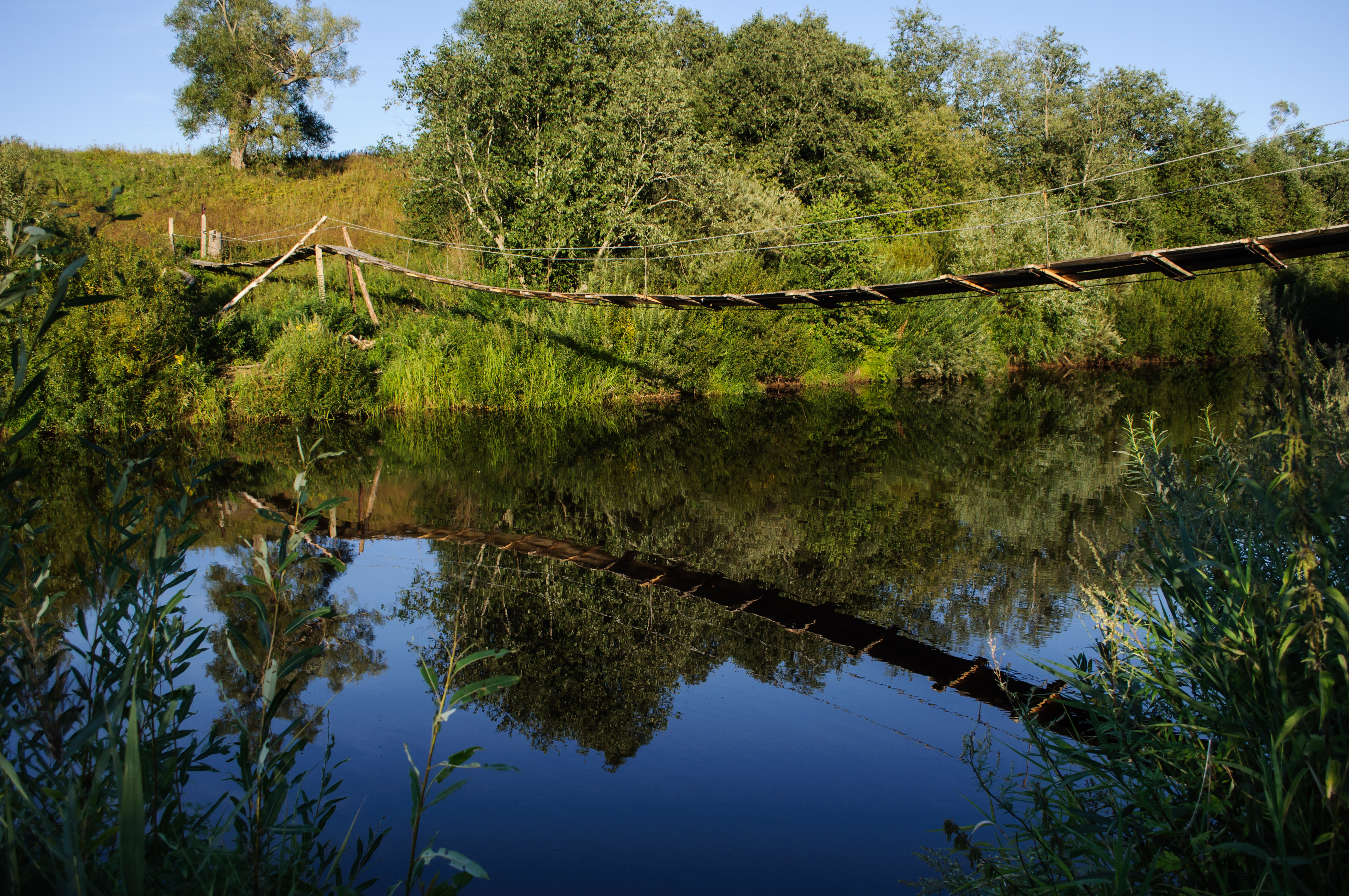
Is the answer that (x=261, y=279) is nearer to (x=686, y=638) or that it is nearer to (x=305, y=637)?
(x=305, y=637)

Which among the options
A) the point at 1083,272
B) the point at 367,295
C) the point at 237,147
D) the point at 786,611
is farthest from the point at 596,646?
the point at 237,147

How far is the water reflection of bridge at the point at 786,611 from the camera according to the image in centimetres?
389

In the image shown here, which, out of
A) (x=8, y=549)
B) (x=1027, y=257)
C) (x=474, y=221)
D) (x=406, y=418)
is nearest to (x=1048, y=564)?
(x=8, y=549)

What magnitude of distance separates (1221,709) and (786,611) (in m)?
2.86

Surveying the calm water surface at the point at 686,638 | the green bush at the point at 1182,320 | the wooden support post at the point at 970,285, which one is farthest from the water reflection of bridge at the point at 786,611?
the green bush at the point at 1182,320

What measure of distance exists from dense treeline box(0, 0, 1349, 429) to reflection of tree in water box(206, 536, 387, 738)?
280 inches

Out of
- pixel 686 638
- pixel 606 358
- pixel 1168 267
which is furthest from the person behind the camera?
pixel 606 358

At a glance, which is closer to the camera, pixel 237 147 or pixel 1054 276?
pixel 1054 276

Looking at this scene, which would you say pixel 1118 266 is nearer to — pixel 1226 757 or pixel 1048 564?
pixel 1048 564

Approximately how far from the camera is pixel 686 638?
4.68 metres

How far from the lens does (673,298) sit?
1029 centimetres

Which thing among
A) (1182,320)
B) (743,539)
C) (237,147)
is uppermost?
(237,147)

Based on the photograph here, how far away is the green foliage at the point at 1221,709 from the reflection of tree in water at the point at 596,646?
1.47 m

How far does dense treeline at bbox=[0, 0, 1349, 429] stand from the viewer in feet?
44.6
